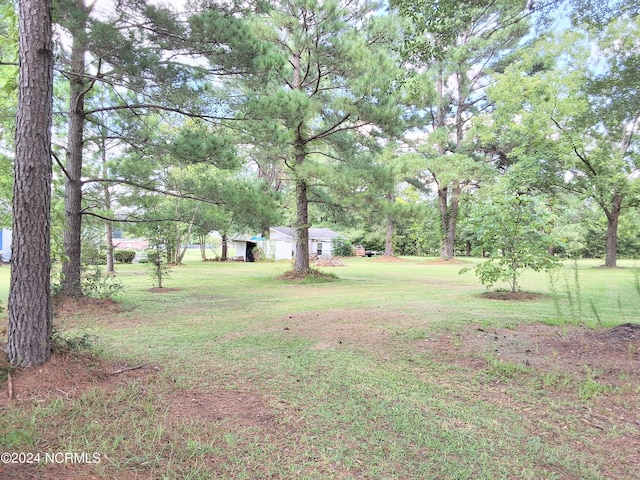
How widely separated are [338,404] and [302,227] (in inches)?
401

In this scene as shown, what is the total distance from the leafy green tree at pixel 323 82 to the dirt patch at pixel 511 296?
4888mm

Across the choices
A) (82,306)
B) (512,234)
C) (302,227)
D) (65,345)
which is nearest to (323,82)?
(302,227)

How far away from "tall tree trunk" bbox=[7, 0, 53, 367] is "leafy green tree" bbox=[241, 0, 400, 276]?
4088mm

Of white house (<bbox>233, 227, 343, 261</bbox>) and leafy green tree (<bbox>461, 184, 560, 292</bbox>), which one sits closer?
leafy green tree (<bbox>461, 184, 560, 292</bbox>)

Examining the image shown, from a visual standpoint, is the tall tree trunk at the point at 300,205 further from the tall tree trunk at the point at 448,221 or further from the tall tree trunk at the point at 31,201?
the tall tree trunk at the point at 448,221

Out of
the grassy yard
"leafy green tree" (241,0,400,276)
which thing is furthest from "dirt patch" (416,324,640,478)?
"leafy green tree" (241,0,400,276)

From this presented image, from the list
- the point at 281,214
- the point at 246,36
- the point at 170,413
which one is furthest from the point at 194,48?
the point at 170,413

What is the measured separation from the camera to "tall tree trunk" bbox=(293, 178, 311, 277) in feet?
42.1

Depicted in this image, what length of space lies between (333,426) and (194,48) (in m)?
5.71

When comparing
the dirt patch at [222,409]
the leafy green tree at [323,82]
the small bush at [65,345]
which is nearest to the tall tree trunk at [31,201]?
the small bush at [65,345]

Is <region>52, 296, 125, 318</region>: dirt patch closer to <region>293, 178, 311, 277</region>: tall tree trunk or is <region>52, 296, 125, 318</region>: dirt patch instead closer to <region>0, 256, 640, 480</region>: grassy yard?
<region>0, 256, 640, 480</region>: grassy yard

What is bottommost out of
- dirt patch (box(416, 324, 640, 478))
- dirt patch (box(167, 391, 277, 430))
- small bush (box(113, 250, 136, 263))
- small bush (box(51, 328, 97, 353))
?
dirt patch (box(416, 324, 640, 478))

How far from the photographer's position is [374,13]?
11.8 meters

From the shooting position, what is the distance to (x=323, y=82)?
477 inches
